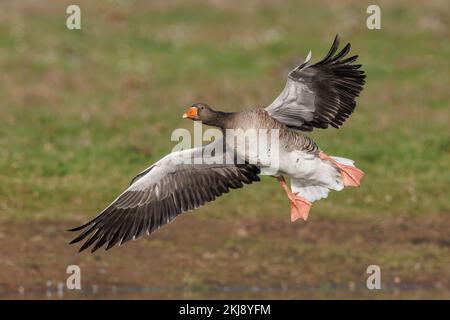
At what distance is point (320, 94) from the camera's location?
10102 mm

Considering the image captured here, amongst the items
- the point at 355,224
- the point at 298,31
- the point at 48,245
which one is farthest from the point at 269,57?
the point at 48,245

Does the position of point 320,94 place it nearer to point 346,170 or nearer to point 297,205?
point 346,170

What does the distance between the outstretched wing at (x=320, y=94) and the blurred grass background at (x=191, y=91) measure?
2823mm

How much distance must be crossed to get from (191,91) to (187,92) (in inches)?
4.2

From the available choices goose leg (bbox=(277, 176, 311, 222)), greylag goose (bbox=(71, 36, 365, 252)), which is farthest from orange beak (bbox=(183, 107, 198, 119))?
goose leg (bbox=(277, 176, 311, 222))

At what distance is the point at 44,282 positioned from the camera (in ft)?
36.5

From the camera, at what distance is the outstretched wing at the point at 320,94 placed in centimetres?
977

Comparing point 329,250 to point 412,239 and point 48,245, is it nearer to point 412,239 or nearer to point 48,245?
point 412,239

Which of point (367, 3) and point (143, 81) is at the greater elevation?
point (367, 3)

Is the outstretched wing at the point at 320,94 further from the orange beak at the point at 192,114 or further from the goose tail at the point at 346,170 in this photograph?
the orange beak at the point at 192,114

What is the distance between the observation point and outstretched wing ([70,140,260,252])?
10.1 m

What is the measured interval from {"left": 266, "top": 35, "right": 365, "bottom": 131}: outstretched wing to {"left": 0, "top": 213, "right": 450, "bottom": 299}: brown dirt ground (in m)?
1.95

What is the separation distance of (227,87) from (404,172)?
204 inches

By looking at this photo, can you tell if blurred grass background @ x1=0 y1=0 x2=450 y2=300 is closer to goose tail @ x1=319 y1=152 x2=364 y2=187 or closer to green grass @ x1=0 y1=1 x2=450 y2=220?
green grass @ x1=0 y1=1 x2=450 y2=220
